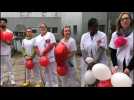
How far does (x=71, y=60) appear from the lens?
4.50 m

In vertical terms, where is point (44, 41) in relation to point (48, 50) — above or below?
above

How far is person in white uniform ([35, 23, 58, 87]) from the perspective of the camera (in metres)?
4.98

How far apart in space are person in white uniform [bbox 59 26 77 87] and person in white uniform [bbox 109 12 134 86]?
1.04 metres

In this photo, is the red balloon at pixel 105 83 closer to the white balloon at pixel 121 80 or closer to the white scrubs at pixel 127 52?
the white balloon at pixel 121 80

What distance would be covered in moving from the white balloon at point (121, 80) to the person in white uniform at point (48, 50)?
5.74 ft

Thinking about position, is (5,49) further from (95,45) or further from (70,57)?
(95,45)

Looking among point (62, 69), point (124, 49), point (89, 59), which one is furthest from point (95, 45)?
point (124, 49)

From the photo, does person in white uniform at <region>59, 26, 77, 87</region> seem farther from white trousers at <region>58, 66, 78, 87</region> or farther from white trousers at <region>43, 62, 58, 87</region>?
white trousers at <region>43, 62, 58, 87</region>

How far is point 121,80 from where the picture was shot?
10.4 feet

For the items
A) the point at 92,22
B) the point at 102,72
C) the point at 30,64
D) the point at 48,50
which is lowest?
the point at 30,64

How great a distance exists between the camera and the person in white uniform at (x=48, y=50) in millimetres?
4984

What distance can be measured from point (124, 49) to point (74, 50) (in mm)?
1259
